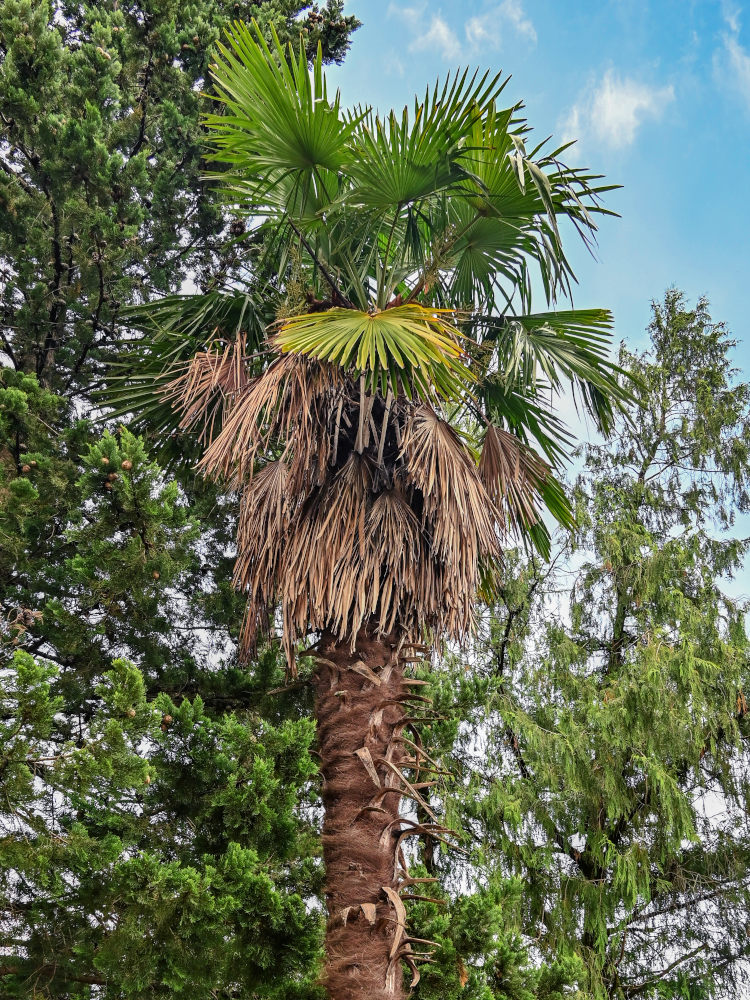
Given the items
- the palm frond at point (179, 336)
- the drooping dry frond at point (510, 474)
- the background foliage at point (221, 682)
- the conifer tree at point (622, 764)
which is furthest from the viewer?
the conifer tree at point (622, 764)

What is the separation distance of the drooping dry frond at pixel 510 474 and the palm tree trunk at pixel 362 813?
1.26 metres

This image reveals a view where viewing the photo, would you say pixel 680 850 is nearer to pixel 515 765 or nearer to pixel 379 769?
pixel 515 765

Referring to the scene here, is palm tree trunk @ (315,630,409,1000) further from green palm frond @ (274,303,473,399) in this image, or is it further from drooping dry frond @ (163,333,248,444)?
drooping dry frond @ (163,333,248,444)

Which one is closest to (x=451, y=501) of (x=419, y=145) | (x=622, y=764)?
(x=419, y=145)

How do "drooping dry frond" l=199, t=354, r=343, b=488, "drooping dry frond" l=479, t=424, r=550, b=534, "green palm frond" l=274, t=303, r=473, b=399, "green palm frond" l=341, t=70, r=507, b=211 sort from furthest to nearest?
1. "drooping dry frond" l=479, t=424, r=550, b=534
2. "drooping dry frond" l=199, t=354, r=343, b=488
3. "green palm frond" l=341, t=70, r=507, b=211
4. "green palm frond" l=274, t=303, r=473, b=399

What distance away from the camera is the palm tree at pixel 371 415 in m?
4.18

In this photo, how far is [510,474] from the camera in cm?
520

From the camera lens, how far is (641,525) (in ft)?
34.8

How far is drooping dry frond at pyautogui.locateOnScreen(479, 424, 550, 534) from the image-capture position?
5.19 meters

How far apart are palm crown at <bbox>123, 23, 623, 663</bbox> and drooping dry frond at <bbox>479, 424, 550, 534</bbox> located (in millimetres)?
12

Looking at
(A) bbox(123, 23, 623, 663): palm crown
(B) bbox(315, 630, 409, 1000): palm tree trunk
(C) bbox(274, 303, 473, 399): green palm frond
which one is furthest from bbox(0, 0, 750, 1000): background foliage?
(C) bbox(274, 303, 473, 399): green palm frond

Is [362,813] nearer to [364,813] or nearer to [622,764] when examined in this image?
[364,813]

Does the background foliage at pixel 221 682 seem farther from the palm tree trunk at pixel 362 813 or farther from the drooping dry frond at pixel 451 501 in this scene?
the drooping dry frond at pixel 451 501

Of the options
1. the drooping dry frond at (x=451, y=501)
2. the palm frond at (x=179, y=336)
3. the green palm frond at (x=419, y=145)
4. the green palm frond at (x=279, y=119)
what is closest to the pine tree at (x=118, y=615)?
the palm frond at (x=179, y=336)
